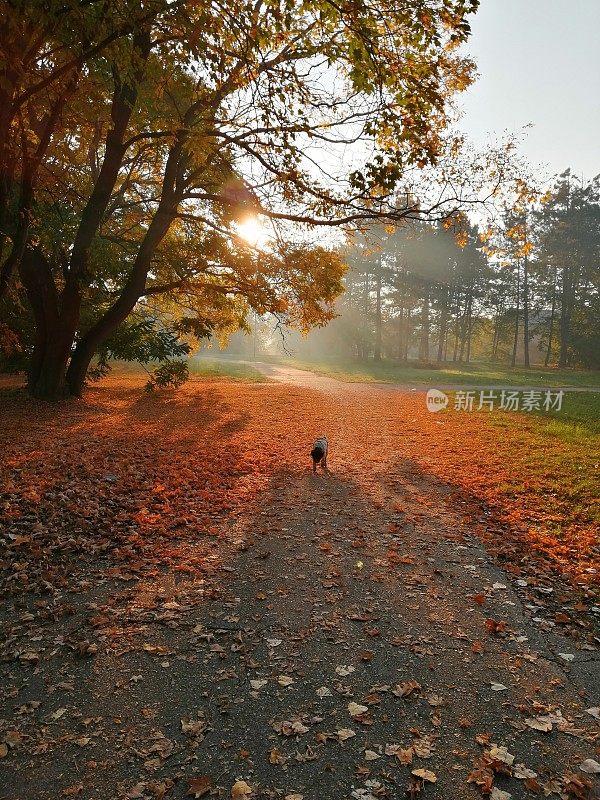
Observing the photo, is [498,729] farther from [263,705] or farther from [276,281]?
[276,281]

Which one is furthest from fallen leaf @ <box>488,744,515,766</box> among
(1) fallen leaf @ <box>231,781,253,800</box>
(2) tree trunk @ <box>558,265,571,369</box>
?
(2) tree trunk @ <box>558,265,571,369</box>

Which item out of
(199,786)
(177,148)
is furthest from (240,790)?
(177,148)

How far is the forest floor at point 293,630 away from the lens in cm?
286

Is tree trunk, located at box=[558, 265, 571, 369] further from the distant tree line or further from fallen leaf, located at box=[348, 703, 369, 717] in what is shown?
fallen leaf, located at box=[348, 703, 369, 717]

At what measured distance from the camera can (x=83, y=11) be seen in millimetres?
4582

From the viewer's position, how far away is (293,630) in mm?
4262

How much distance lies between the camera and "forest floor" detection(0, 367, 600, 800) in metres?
2.86

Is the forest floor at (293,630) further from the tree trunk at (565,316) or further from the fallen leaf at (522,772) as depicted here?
the tree trunk at (565,316)

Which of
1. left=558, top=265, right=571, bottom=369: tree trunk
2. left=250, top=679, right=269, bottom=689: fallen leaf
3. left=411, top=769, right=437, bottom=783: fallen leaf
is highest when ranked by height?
left=558, top=265, right=571, bottom=369: tree trunk

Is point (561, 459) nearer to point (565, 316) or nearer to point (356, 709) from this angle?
point (356, 709)

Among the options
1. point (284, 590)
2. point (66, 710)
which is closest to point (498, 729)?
point (284, 590)

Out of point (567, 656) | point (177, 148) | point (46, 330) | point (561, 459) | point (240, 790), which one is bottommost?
point (240, 790)

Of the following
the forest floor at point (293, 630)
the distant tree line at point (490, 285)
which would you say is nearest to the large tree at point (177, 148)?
the forest floor at point (293, 630)

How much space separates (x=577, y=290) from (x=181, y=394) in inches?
1703
